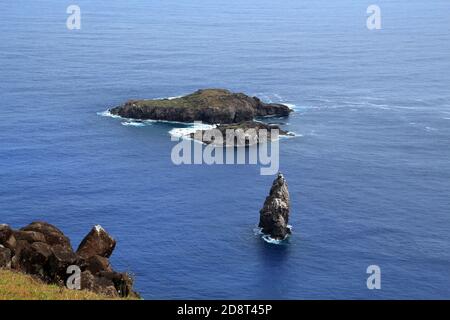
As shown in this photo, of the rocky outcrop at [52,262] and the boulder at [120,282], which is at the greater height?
the rocky outcrop at [52,262]

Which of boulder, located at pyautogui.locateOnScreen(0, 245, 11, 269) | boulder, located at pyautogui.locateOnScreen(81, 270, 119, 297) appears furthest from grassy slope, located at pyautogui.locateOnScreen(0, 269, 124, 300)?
boulder, located at pyautogui.locateOnScreen(81, 270, 119, 297)

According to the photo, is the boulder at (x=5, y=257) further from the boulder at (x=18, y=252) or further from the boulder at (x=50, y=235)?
the boulder at (x=50, y=235)

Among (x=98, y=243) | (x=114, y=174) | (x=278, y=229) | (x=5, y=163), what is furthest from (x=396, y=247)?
(x=5, y=163)

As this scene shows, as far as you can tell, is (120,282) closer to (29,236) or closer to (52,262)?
(52,262)

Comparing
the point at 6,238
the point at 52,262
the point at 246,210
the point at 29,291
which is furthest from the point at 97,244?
the point at 246,210

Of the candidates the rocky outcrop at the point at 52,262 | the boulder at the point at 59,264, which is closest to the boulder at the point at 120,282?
the rocky outcrop at the point at 52,262
